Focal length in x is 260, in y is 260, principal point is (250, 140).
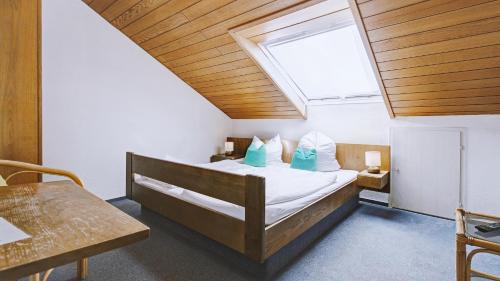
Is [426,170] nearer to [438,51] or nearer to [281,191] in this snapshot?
[438,51]

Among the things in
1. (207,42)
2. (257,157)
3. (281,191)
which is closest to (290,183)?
(281,191)

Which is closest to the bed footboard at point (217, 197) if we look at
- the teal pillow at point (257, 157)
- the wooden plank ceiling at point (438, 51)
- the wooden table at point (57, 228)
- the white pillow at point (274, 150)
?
the wooden table at point (57, 228)

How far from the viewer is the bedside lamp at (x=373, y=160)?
304 centimetres

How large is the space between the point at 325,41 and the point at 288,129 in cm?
151

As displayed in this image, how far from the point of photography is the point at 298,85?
3758 millimetres

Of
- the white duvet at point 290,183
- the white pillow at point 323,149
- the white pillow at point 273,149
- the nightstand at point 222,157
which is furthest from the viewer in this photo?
the nightstand at point 222,157

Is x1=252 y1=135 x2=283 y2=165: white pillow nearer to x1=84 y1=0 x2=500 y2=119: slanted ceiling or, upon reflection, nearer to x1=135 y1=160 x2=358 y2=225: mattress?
x1=84 y1=0 x2=500 y2=119: slanted ceiling

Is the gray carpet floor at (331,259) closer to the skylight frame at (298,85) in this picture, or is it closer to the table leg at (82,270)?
the table leg at (82,270)

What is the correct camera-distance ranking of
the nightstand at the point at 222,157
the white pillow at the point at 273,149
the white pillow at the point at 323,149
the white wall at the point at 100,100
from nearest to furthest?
the white wall at the point at 100,100
the white pillow at the point at 323,149
the white pillow at the point at 273,149
the nightstand at the point at 222,157

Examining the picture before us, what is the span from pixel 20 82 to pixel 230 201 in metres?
1.62

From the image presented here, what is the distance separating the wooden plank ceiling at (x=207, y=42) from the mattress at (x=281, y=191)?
1.30 meters

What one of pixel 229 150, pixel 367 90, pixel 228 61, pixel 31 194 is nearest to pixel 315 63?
pixel 367 90

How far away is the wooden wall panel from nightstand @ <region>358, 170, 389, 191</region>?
301cm

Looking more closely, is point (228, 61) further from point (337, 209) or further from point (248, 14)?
point (337, 209)
